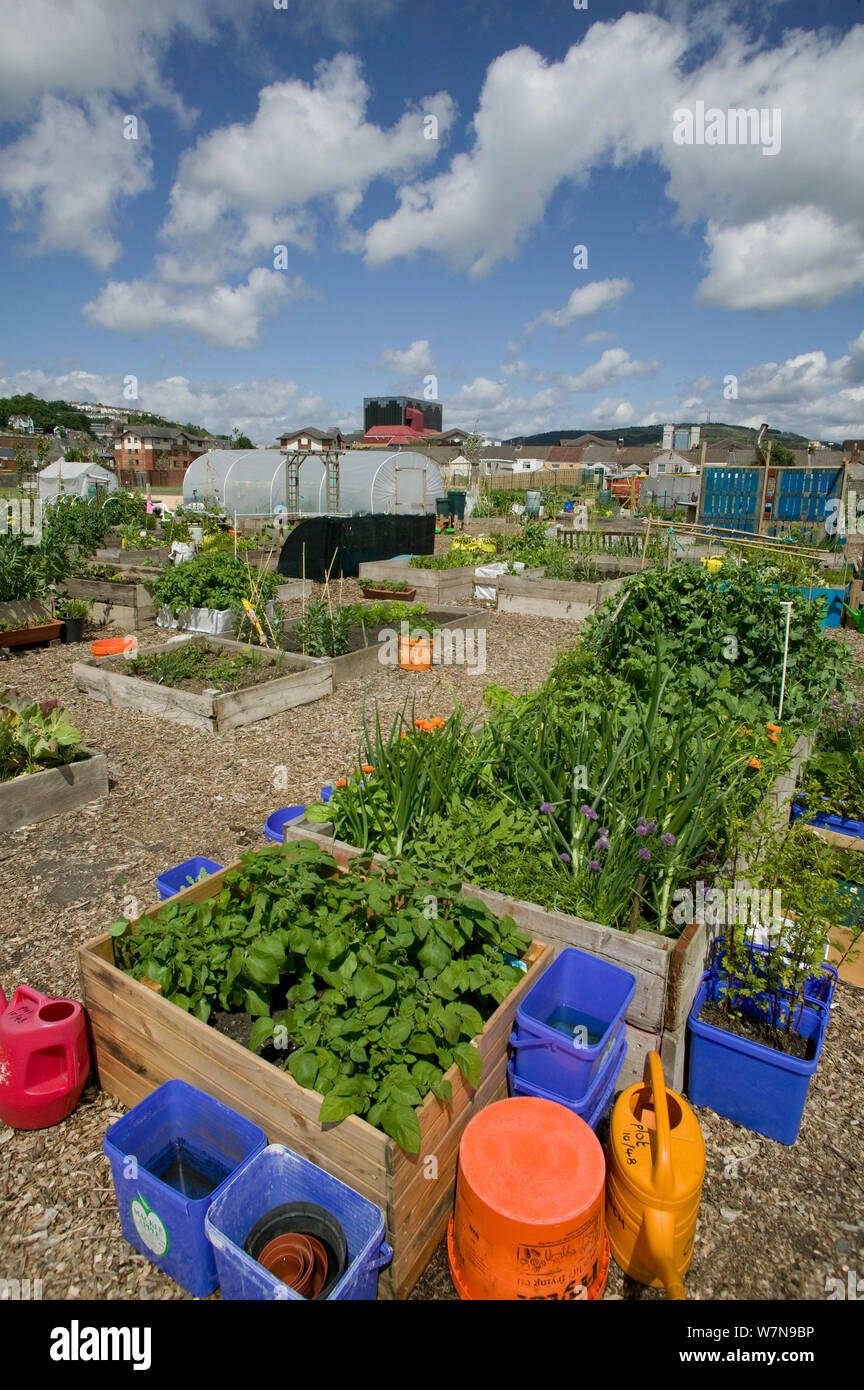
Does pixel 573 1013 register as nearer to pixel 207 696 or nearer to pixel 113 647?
pixel 207 696

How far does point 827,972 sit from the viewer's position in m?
2.62

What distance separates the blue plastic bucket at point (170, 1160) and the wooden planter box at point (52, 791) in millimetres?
2975

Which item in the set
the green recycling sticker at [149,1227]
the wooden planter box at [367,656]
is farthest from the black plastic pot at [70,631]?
the green recycling sticker at [149,1227]

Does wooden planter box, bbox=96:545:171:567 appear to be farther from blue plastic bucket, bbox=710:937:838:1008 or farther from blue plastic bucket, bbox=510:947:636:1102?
blue plastic bucket, bbox=710:937:838:1008

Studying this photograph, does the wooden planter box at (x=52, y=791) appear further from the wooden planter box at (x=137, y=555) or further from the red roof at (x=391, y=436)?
the red roof at (x=391, y=436)

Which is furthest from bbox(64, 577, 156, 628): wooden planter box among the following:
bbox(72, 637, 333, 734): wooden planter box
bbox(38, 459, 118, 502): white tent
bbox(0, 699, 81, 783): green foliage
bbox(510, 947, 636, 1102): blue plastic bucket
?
bbox(38, 459, 118, 502): white tent

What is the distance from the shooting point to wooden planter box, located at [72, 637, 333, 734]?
246 inches

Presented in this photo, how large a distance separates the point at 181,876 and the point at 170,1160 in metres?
1.29

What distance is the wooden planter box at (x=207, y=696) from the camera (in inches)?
246

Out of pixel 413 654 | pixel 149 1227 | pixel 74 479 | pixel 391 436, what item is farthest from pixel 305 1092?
pixel 391 436

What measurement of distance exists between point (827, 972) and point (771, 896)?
309 millimetres

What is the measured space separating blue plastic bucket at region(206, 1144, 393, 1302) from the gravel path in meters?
0.29
